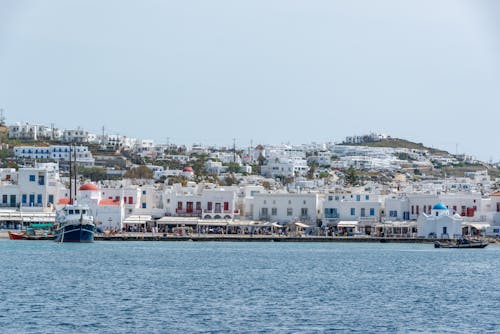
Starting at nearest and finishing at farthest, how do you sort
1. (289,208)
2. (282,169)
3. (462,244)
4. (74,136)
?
(462,244)
(289,208)
(282,169)
(74,136)

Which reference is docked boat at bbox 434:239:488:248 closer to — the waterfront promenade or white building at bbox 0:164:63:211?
the waterfront promenade

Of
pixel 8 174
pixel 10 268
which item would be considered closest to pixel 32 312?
pixel 10 268

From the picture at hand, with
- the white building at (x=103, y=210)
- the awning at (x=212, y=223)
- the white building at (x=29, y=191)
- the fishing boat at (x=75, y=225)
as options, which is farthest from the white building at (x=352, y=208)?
the fishing boat at (x=75, y=225)

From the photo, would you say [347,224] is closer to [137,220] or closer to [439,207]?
[439,207]

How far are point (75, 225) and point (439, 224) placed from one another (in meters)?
30.9

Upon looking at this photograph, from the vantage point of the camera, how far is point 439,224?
100 m

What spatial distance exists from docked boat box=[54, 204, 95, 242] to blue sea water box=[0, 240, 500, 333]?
9830 millimetres

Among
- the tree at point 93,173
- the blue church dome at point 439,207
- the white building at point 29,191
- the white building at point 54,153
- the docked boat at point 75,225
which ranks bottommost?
the docked boat at point 75,225

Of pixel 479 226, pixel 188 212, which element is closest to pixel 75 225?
pixel 188 212

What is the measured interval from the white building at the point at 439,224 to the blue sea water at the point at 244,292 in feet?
63.2

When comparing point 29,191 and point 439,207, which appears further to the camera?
point 29,191

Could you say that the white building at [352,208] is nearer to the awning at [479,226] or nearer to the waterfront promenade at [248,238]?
the waterfront promenade at [248,238]

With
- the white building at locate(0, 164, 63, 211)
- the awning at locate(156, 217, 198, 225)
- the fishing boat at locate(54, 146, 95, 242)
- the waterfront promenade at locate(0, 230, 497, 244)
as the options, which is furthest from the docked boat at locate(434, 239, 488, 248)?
the white building at locate(0, 164, 63, 211)

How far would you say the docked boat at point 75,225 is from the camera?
89688 millimetres
